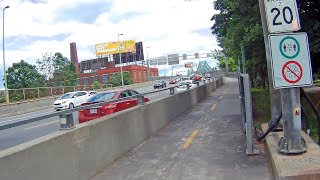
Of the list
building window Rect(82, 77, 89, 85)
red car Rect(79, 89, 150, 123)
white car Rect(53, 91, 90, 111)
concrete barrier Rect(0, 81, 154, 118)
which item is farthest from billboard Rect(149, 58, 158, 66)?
red car Rect(79, 89, 150, 123)

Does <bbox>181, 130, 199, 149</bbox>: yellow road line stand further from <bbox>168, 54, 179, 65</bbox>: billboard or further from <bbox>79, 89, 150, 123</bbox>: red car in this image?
A: <bbox>168, 54, 179, 65</bbox>: billboard

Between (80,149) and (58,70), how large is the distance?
62493 mm

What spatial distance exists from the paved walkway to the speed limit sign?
2525 mm

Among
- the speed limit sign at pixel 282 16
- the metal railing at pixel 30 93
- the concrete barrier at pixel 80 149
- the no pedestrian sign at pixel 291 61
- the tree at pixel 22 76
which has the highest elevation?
the tree at pixel 22 76

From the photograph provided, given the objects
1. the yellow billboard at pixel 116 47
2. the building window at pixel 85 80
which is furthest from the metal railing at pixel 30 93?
the building window at pixel 85 80

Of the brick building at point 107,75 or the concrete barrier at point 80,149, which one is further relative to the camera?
the brick building at point 107,75

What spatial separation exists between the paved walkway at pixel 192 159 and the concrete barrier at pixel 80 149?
258mm

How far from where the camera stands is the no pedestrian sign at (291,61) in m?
6.48

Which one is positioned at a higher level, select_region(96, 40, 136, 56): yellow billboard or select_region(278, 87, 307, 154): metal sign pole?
select_region(96, 40, 136, 56): yellow billboard

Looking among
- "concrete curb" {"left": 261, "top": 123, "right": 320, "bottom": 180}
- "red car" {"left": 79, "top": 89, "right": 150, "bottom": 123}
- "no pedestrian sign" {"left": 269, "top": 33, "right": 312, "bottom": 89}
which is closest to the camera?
"concrete curb" {"left": 261, "top": 123, "right": 320, "bottom": 180}

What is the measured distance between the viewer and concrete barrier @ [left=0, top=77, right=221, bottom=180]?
195 inches

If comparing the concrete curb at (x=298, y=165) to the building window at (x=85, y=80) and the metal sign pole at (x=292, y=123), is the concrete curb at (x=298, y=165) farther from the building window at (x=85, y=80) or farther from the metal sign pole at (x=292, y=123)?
the building window at (x=85, y=80)

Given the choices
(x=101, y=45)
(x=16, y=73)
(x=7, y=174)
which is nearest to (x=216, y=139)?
(x=7, y=174)

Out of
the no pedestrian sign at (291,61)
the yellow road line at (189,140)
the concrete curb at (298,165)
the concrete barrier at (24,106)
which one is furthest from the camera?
the concrete barrier at (24,106)
